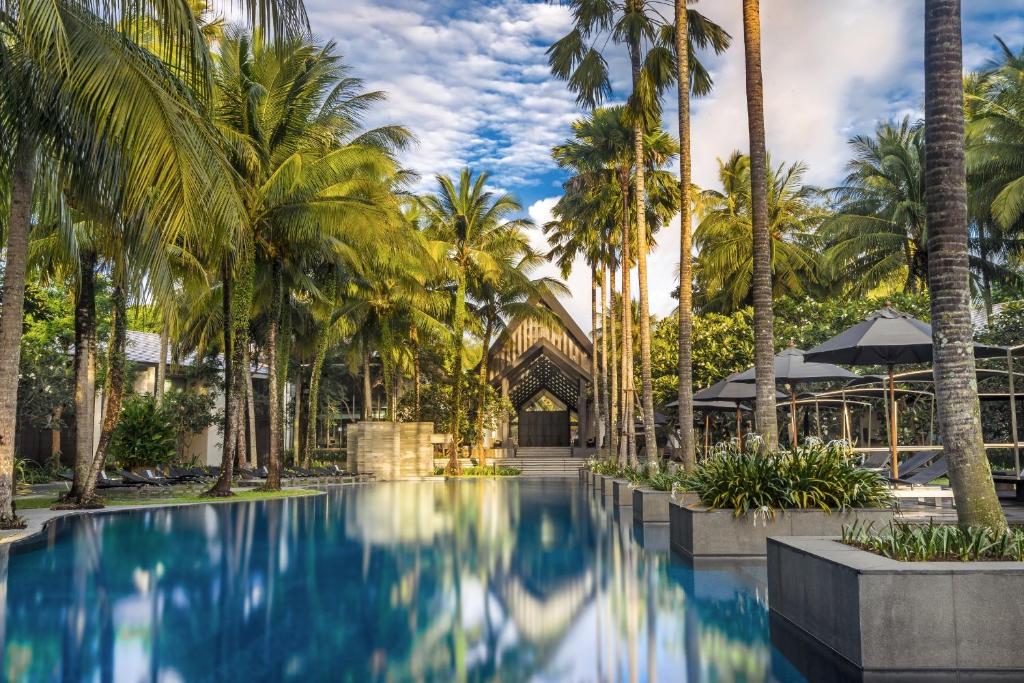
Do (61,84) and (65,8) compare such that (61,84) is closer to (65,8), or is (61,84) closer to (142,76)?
(65,8)

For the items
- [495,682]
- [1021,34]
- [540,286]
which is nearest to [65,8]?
[495,682]

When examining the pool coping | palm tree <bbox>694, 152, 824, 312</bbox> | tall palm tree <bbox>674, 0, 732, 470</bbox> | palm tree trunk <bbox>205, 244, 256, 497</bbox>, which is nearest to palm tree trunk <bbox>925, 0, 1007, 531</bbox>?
tall palm tree <bbox>674, 0, 732, 470</bbox>

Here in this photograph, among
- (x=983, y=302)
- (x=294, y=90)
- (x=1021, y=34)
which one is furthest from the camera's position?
(x=983, y=302)

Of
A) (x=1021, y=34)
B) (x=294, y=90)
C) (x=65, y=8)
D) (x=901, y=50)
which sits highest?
(x=1021, y=34)

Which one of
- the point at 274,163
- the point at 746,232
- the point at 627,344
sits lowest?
the point at 627,344

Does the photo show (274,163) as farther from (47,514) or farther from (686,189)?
(686,189)

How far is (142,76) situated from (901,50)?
11089 millimetres

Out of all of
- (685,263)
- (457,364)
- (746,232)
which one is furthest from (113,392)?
(746,232)

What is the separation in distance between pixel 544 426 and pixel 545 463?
919cm

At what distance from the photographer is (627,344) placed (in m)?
22.1

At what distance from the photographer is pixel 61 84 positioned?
9.26 metres

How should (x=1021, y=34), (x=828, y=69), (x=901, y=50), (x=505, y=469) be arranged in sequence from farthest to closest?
1. (x=505, y=469)
2. (x=1021, y=34)
3. (x=828, y=69)
4. (x=901, y=50)

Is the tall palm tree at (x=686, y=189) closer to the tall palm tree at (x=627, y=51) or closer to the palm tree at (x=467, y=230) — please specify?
the tall palm tree at (x=627, y=51)

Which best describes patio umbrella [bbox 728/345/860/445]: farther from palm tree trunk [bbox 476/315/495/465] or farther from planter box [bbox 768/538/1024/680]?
palm tree trunk [bbox 476/315/495/465]
